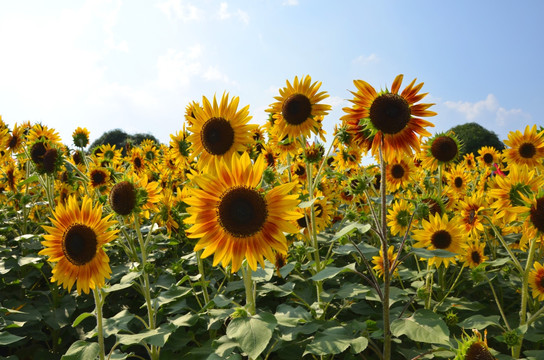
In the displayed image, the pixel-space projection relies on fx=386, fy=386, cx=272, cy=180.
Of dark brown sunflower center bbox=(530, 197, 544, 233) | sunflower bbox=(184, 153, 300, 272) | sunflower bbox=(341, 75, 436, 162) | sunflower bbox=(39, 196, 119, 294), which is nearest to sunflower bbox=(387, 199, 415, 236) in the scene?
dark brown sunflower center bbox=(530, 197, 544, 233)

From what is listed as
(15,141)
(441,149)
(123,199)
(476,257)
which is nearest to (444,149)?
(441,149)

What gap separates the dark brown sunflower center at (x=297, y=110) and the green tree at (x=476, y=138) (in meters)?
17.8

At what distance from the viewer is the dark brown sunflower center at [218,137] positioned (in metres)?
2.68

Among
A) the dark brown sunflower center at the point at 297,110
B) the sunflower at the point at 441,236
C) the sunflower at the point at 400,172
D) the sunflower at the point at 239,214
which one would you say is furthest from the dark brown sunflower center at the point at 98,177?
the sunflower at the point at 441,236

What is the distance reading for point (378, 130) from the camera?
2447mm

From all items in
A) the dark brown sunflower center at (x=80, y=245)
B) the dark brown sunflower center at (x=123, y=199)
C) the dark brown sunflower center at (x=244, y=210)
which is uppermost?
the dark brown sunflower center at (x=123, y=199)

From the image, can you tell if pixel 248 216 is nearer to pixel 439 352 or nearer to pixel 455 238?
pixel 439 352

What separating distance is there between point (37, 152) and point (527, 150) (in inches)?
235

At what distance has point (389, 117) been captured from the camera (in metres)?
2.42

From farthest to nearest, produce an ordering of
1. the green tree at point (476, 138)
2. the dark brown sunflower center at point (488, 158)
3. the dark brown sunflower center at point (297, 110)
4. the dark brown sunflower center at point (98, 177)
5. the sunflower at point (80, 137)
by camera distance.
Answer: the green tree at point (476, 138) → the dark brown sunflower center at point (488, 158) → the sunflower at point (80, 137) → the dark brown sunflower center at point (98, 177) → the dark brown sunflower center at point (297, 110)

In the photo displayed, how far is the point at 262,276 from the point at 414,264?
285 centimetres

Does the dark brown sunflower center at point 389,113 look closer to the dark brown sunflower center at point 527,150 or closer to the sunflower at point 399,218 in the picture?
the sunflower at point 399,218

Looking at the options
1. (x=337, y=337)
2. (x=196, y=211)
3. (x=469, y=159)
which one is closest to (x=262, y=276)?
(x=337, y=337)

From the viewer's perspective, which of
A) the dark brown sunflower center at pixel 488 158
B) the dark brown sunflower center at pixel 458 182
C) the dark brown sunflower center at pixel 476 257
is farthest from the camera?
the dark brown sunflower center at pixel 488 158
